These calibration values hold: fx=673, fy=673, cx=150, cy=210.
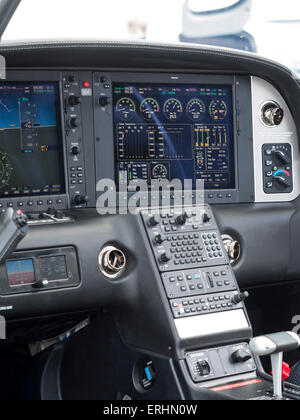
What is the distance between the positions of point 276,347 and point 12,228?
849mm

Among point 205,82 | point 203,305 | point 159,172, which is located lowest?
point 203,305

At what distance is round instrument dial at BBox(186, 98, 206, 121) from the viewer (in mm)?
2699

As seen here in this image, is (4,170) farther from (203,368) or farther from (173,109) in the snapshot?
(203,368)

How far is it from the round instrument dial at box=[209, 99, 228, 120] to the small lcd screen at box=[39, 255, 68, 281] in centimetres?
90

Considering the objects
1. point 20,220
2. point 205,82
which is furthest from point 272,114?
point 20,220

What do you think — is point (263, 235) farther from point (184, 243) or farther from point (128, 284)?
point (128, 284)

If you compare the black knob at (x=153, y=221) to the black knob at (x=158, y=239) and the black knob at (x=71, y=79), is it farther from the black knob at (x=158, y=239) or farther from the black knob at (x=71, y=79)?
the black knob at (x=71, y=79)

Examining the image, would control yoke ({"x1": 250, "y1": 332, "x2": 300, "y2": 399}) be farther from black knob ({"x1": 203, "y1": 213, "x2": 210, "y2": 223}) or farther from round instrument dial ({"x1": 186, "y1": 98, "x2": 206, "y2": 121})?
Result: round instrument dial ({"x1": 186, "y1": 98, "x2": 206, "y2": 121})

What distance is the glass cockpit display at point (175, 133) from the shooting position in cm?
260

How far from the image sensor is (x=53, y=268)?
2266 millimetres

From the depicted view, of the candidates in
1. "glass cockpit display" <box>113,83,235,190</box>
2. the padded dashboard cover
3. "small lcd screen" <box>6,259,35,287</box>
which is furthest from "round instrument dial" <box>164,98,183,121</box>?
"small lcd screen" <box>6,259,35,287</box>

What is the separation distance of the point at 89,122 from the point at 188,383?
1026 mm

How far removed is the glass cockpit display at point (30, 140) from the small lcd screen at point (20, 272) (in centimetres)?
32
